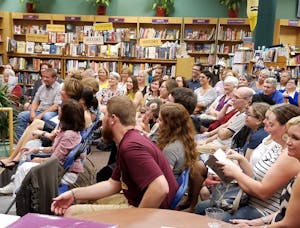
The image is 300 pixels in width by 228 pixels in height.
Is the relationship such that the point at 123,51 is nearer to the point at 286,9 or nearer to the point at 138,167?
the point at 286,9

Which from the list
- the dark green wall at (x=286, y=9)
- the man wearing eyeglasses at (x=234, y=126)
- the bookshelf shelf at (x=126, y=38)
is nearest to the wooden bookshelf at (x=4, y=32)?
the bookshelf shelf at (x=126, y=38)

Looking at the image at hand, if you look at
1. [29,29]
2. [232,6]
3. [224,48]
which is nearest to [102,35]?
[29,29]

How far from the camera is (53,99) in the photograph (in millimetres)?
6016

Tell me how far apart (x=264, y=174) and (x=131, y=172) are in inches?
35.8

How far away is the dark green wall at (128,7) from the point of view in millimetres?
10305

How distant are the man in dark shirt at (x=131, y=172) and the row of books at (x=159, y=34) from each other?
25.2ft

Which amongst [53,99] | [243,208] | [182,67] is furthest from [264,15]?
[243,208]

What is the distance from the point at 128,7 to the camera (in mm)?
10445

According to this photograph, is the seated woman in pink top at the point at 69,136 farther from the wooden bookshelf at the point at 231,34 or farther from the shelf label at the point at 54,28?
the wooden bookshelf at the point at 231,34

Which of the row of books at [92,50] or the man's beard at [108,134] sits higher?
the row of books at [92,50]

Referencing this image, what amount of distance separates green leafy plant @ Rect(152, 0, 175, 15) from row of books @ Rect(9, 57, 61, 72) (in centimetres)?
279

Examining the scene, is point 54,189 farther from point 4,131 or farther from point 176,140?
point 4,131

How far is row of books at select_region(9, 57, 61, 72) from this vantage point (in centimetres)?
1011

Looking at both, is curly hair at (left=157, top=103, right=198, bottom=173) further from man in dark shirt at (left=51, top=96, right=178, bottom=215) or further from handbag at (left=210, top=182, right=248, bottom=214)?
man in dark shirt at (left=51, top=96, right=178, bottom=215)
